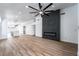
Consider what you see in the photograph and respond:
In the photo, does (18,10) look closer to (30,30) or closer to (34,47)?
(30,30)

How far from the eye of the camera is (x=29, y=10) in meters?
2.36

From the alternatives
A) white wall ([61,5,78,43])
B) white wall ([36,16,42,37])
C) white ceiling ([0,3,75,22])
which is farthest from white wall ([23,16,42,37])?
white wall ([61,5,78,43])

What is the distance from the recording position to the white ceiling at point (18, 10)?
7.34 feet

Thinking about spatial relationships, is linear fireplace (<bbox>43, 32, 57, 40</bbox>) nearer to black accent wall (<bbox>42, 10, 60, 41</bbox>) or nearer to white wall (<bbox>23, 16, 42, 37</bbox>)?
black accent wall (<bbox>42, 10, 60, 41</bbox>)

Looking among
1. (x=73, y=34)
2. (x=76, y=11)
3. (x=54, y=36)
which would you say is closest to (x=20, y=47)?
(x=54, y=36)

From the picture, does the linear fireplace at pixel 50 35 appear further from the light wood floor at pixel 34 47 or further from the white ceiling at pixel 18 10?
the white ceiling at pixel 18 10

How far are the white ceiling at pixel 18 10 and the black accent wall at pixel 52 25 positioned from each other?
0.58 feet

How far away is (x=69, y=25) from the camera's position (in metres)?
2.34

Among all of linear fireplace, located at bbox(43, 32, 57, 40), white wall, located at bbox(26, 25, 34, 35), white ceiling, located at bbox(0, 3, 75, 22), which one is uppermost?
white ceiling, located at bbox(0, 3, 75, 22)

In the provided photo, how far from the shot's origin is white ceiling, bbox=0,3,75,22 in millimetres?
2236

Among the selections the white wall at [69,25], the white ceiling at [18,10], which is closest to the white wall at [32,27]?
the white ceiling at [18,10]

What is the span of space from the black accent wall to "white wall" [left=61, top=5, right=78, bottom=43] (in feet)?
0.37

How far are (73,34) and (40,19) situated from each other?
0.81 metres

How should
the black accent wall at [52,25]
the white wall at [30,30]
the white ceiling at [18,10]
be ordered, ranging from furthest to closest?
the white wall at [30,30] → the black accent wall at [52,25] → the white ceiling at [18,10]
